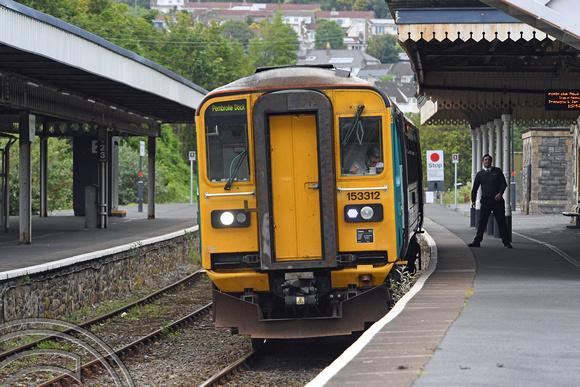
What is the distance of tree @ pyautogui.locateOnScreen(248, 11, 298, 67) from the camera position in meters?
113

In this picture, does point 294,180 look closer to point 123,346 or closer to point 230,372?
point 230,372

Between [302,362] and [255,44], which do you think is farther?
[255,44]

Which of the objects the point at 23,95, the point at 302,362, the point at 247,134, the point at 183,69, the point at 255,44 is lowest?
the point at 302,362

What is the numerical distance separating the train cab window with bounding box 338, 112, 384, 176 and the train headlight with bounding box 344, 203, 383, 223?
0.39 meters

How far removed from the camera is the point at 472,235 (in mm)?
22859

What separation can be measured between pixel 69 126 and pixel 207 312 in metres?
16.3

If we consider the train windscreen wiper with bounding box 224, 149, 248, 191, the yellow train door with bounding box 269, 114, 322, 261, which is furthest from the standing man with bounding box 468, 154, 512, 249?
the train windscreen wiper with bounding box 224, 149, 248, 191

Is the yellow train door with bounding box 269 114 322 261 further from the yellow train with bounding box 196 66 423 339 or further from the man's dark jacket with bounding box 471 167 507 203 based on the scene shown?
the man's dark jacket with bounding box 471 167 507 203

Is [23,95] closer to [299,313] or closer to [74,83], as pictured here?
[74,83]

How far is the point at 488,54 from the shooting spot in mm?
16812

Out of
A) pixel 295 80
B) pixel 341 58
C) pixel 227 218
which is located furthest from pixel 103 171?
pixel 341 58

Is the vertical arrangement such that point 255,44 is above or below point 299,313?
above

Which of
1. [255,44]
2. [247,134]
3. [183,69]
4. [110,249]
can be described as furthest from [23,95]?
[255,44]

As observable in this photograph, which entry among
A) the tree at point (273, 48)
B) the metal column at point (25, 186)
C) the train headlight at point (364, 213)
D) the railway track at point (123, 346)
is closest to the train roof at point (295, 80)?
the train headlight at point (364, 213)
